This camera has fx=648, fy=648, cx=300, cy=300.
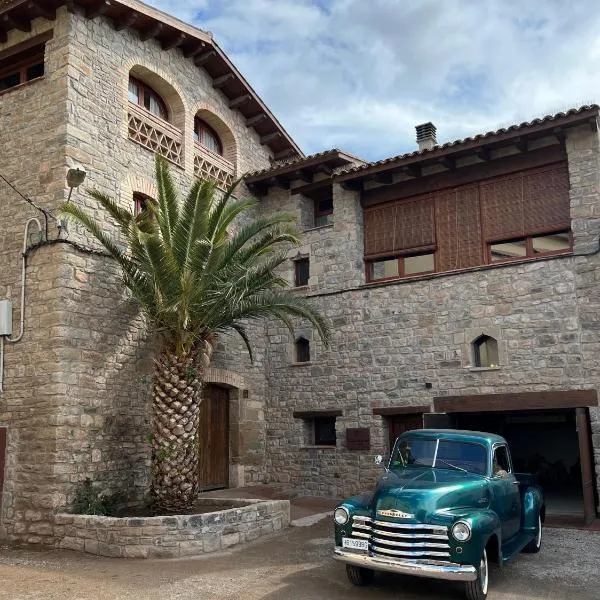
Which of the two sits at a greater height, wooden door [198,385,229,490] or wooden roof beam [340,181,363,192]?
wooden roof beam [340,181,363,192]

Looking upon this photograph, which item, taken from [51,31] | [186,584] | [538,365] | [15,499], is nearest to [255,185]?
[51,31]

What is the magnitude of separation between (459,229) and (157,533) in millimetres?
8633

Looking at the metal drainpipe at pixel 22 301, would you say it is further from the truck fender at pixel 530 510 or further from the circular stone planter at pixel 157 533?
the truck fender at pixel 530 510

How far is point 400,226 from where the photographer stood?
14.6 metres

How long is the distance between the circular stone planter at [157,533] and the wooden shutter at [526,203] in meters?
7.60

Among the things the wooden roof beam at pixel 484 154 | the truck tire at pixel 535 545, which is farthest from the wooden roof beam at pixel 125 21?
the truck tire at pixel 535 545

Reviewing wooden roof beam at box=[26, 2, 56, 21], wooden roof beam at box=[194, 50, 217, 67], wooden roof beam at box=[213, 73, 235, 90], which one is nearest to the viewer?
wooden roof beam at box=[26, 2, 56, 21]

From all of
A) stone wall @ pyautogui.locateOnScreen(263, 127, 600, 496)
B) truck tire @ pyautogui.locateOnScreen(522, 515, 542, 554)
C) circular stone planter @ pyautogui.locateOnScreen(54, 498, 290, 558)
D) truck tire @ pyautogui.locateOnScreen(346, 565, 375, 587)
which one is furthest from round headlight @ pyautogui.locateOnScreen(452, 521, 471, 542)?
stone wall @ pyautogui.locateOnScreen(263, 127, 600, 496)

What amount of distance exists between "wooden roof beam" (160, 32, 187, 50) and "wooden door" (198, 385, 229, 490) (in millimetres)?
7545

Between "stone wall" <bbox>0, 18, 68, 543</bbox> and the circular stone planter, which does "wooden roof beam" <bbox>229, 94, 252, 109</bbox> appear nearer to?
"stone wall" <bbox>0, 18, 68, 543</bbox>

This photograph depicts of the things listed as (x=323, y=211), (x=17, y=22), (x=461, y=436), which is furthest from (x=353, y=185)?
(x=461, y=436)

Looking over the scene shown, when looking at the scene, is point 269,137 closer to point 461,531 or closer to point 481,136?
point 481,136

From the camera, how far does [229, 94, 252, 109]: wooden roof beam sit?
1616cm

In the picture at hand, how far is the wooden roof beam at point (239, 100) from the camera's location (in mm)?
16156
